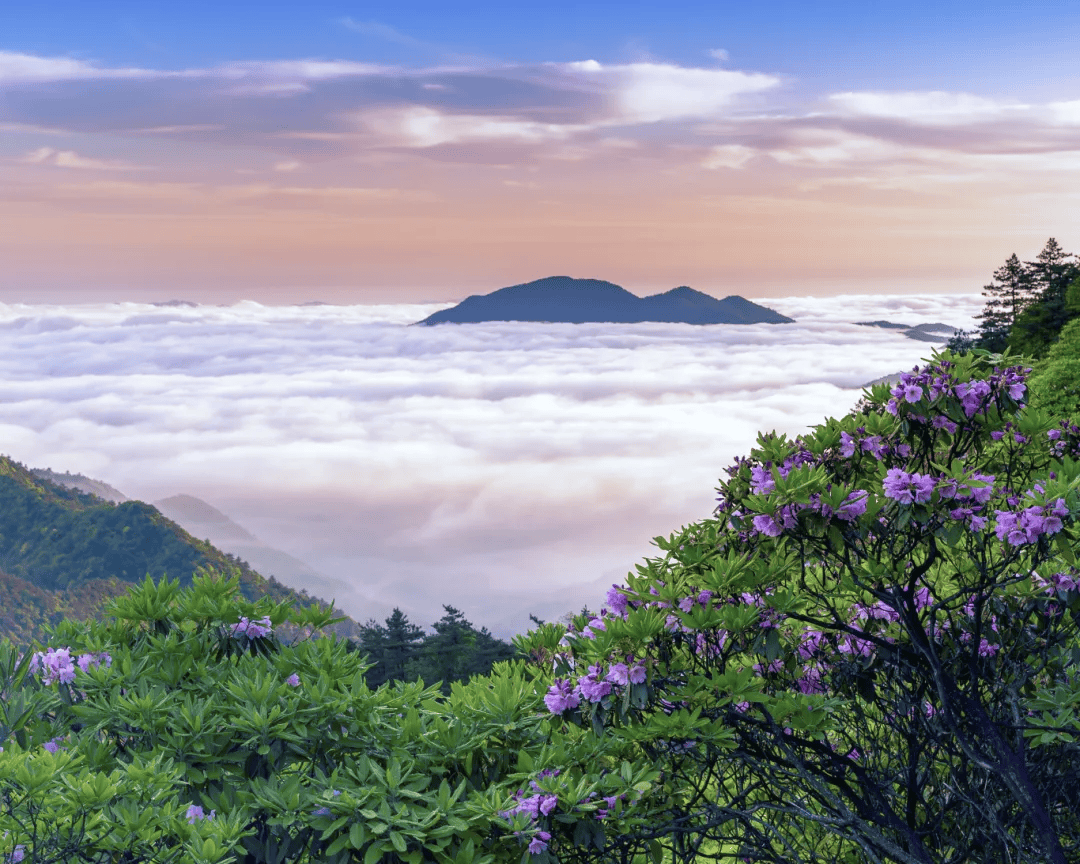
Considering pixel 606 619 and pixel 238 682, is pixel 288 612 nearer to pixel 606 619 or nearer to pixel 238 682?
pixel 238 682

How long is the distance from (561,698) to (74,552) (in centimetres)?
15867

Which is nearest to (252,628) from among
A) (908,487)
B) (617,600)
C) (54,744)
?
(54,744)

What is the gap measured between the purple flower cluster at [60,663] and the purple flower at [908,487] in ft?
16.1

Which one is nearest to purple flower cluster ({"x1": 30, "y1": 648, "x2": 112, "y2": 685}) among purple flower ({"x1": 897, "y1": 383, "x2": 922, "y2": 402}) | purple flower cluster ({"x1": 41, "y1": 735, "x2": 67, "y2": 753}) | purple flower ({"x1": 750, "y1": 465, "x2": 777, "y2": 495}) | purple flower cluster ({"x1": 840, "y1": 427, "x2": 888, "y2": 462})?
purple flower cluster ({"x1": 41, "y1": 735, "x2": 67, "y2": 753})

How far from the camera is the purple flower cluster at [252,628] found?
22.9ft

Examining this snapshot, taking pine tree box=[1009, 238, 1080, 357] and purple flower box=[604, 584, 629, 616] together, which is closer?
purple flower box=[604, 584, 629, 616]

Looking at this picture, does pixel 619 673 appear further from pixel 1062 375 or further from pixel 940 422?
pixel 1062 375

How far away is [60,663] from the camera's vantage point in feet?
21.7

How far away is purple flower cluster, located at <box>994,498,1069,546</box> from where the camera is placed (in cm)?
493

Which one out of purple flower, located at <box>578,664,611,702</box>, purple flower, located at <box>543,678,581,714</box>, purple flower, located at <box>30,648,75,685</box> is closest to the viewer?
purple flower, located at <box>578,664,611,702</box>

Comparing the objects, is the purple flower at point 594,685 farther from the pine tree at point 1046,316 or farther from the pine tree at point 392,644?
the pine tree at point 1046,316

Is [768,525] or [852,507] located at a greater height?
[852,507]

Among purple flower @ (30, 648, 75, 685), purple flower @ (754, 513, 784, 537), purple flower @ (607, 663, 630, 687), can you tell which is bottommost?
purple flower @ (30, 648, 75, 685)

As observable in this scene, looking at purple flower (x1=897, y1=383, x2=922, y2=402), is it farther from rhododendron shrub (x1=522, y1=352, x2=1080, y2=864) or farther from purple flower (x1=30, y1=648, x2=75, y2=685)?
purple flower (x1=30, y1=648, x2=75, y2=685)
